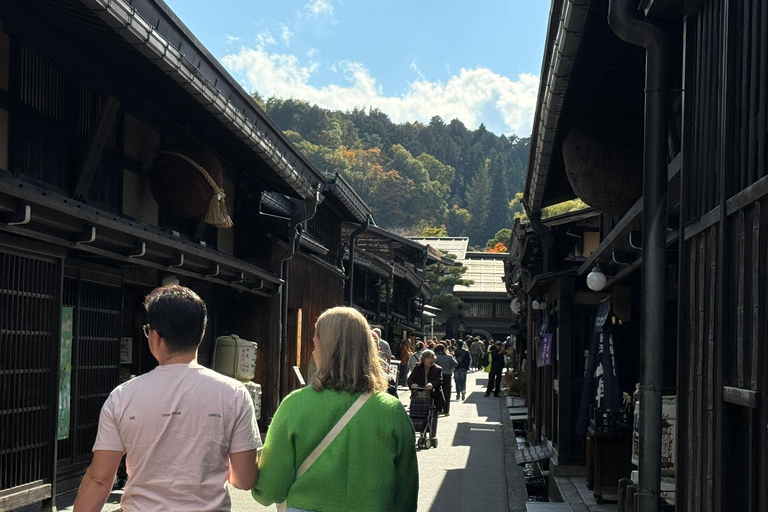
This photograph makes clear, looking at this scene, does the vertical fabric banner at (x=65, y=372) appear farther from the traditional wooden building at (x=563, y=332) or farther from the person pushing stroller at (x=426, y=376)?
the person pushing stroller at (x=426, y=376)

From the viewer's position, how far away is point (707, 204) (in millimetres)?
4930

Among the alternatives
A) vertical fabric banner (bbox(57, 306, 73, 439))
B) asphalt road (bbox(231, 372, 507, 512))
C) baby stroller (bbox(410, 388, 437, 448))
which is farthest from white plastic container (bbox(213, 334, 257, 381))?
vertical fabric banner (bbox(57, 306, 73, 439))

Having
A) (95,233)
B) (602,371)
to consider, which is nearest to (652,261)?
(95,233)

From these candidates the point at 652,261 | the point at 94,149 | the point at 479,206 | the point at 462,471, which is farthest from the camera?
the point at 479,206

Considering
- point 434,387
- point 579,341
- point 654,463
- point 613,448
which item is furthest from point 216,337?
point 654,463

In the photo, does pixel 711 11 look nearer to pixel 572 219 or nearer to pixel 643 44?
pixel 643 44

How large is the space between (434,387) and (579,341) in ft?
14.8

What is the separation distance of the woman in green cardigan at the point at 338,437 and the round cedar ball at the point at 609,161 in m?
4.46

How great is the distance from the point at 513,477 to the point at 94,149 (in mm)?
7747

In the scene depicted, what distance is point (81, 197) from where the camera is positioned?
8.82 m

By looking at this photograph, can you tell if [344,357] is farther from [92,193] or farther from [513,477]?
[513,477]

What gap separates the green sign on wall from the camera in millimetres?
9117

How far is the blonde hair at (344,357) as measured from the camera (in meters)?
4.05

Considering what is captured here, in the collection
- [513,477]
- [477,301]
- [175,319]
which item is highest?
[477,301]
